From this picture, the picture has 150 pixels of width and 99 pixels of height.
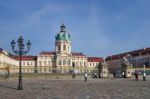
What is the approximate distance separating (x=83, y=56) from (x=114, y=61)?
15196 millimetres

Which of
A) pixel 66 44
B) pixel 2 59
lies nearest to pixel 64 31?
pixel 66 44

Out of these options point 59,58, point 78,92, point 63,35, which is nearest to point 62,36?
point 63,35

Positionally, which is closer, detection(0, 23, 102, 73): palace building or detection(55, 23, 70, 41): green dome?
detection(0, 23, 102, 73): palace building

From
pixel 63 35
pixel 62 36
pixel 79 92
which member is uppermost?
pixel 63 35

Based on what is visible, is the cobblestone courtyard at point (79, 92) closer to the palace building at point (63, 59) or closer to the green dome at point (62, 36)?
the palace building at point (63, 59)

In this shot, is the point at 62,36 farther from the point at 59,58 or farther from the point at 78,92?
the point at 78,92

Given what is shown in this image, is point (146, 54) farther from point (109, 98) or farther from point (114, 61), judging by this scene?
point (109, 98)

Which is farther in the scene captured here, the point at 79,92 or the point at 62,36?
the point at 62,36

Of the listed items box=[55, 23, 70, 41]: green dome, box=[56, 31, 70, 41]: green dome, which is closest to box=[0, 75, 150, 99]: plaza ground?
box=[56, 31, 70, 41]: green dome

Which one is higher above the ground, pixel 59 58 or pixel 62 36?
pixel 62 36

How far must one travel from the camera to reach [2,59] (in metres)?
120

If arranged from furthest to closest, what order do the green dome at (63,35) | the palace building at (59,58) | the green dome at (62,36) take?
the green dome at (63,35), the green dome at (62,36), the palace building at (59,58)

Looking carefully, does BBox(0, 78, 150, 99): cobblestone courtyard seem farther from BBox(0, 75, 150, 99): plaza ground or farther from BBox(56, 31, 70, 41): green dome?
BBox(56, 31, 70, 41): green dome

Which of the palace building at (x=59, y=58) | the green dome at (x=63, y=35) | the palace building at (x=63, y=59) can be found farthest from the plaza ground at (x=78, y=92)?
the green dome at (x=63, y=35)
